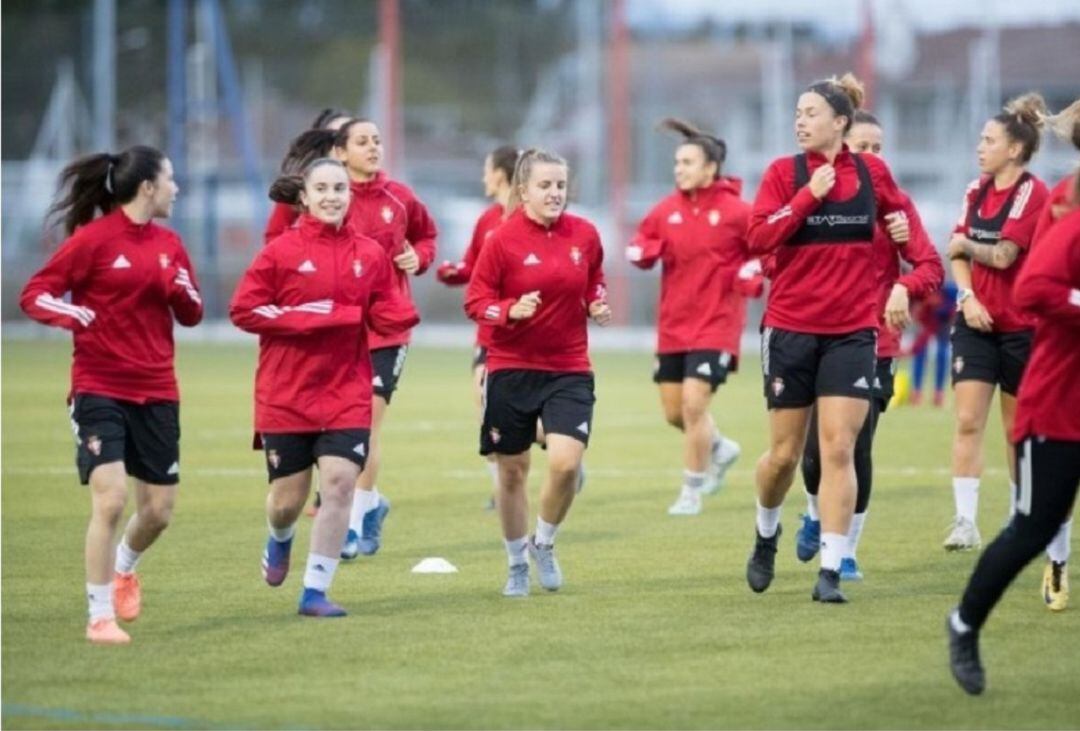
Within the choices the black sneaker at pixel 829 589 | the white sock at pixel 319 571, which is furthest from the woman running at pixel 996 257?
the white sock at pixel 319 571

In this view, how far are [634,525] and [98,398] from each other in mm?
5108

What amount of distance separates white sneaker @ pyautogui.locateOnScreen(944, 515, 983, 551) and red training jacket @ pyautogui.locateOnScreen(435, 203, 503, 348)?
112 inches

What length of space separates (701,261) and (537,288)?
14.7 ft

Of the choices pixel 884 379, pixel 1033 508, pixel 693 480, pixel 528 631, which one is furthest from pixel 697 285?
pixel 1033 508

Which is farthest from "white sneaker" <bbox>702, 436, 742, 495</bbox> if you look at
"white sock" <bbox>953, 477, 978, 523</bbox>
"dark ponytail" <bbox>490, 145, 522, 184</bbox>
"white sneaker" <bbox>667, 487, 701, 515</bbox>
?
"white sock" <bbox>953, 477, 978, 523</bbox>

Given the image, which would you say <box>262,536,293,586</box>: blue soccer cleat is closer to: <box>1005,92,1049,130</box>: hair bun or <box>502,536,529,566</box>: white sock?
<box>502,536,529,566</box>: white sock

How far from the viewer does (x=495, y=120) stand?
43.7 meters

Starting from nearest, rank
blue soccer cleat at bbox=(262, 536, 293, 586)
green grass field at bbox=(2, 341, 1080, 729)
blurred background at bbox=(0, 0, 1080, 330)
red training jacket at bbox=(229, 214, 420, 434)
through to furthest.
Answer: green grass field at bbox=(2, 341, 1080, 729) < red training jacket at bbox=(229, 214, 420, 434) < blue soccer cleat at bbox=(262, 536, 293, 586) < blurred background at bbox=(0, 0, 1080, 330)

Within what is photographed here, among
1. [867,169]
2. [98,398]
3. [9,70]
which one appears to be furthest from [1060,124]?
[9,70]

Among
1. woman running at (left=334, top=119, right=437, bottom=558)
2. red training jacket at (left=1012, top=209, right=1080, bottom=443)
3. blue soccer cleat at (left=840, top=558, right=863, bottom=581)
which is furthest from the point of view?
woman running at (left=334, top=119, right=437, bottom=558)

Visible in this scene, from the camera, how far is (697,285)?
14.6m

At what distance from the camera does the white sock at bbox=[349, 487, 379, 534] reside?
39.9ft

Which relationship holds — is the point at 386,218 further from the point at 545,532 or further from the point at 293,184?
the point at 545,532

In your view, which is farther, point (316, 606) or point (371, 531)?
point (371, 531)
